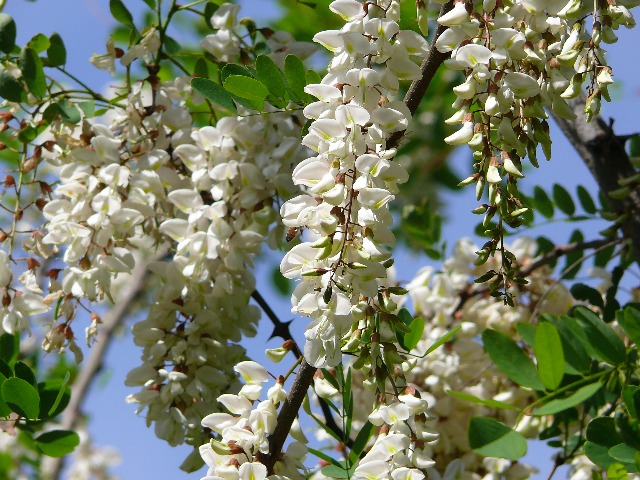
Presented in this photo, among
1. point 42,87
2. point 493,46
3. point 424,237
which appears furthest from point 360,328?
point 424,237

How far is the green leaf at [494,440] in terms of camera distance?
88 centimetres

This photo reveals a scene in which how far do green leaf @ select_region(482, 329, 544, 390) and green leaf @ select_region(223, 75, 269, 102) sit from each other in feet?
1.27

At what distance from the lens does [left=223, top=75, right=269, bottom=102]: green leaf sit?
99cm

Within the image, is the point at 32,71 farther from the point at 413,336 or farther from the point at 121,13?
the point at 413,336

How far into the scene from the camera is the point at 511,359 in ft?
3.32

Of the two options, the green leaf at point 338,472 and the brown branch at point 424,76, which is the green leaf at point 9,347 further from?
the brown branch at point 424,76

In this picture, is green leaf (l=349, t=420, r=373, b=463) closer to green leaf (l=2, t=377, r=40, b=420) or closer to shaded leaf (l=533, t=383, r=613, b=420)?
shaded leaf (l=533, t=383, r=613, b=420)

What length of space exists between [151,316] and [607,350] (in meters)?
0.63

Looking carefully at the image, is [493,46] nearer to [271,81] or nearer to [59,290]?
[271,81]

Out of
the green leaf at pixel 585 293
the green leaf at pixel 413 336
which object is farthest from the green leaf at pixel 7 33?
the green leaf at pixel 585 293

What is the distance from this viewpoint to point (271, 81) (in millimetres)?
1010

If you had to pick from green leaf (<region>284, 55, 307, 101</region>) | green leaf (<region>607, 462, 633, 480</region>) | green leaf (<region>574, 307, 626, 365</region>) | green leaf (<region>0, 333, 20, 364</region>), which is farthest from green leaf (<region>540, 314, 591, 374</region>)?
green leaf (<region>0, 333, 20, 364</region>)

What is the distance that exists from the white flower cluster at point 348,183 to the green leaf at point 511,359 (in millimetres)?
249

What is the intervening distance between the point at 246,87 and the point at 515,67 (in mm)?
328
